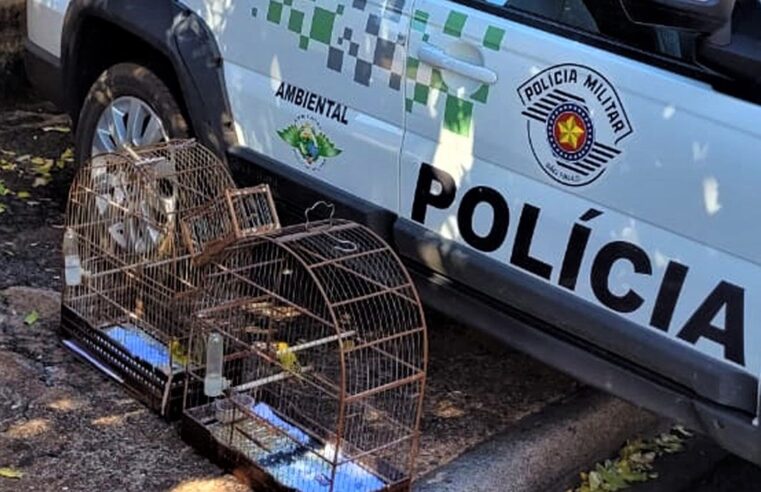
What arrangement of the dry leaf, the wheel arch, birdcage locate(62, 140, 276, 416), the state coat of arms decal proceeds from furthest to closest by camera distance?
1. the dry leaf
2. the wheel arch
3. the state coat of arms decal
4. birdcage locate(62, 140, 276, 416)

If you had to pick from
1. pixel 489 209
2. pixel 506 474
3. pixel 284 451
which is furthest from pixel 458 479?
pixel 489 209

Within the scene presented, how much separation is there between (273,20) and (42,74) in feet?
Result: 5.35

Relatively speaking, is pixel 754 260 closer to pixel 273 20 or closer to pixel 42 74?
pixel 273 20

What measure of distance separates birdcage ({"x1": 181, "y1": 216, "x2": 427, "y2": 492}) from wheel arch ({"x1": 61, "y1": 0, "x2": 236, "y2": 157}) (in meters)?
0.65

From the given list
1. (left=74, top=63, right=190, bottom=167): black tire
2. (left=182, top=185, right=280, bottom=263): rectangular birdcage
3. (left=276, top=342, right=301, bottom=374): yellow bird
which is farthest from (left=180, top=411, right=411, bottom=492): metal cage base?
(left=74, top=63, right=190, bottom=167): black tire

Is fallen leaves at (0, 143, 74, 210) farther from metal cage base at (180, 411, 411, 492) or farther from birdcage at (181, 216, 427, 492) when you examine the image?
metal cage base at (180, 411, 411, 492)

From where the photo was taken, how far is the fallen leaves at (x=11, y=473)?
375cm

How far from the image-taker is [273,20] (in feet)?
14.7

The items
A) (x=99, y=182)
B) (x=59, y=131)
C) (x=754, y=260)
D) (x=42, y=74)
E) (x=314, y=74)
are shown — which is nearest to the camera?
(x=754, y=260)

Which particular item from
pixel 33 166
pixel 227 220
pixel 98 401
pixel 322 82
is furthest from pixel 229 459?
pixel 33 166

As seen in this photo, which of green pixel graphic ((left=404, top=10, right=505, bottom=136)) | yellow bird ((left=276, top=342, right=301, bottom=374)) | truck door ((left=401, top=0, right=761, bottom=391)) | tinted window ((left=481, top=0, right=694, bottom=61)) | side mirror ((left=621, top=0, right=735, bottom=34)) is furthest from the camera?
yellow bird ((left=276, top=342, right=301, bottom=374))

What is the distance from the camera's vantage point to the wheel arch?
475 cm

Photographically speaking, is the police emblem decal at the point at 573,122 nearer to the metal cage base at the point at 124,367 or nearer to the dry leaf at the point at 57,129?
the metal cage base at the point at 124,367

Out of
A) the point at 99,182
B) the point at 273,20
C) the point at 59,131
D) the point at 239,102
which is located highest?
the point at 273,20
